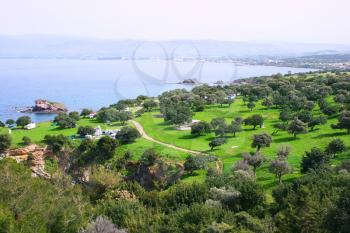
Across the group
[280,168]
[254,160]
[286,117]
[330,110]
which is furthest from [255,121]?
[280,168]

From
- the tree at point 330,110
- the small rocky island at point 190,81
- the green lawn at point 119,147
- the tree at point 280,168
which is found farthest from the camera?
the small rocky island at point 190,81

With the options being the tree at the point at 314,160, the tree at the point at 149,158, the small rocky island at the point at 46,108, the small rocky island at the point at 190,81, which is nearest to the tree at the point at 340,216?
the tree at the point at 314,160

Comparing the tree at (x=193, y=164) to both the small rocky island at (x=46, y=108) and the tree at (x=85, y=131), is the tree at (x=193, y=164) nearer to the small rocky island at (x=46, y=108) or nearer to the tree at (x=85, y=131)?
the tree at (x=85, y=131)

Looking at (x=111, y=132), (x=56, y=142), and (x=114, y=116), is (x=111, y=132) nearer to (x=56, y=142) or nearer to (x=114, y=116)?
(x=114, y=116)

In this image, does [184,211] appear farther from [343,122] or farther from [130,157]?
[343,122]

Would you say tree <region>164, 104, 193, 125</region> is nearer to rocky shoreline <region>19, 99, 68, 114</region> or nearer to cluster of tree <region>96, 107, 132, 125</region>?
cluster of tree <region>96, 107, 132, 125</region>

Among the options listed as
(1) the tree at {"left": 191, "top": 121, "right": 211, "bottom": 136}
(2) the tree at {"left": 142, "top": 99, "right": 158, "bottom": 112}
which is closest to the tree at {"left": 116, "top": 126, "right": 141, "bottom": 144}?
(1) the tree at {"left": 191, "top": 121, "right": 211, "bottom": 136}

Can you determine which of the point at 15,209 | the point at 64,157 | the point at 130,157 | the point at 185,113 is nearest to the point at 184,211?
the point at 15,209
